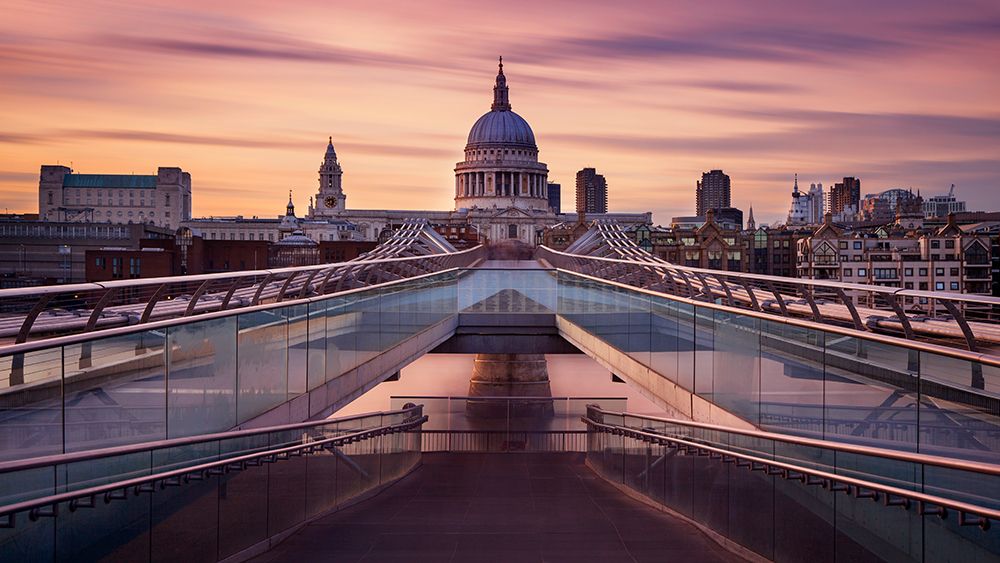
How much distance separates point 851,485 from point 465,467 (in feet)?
29.8

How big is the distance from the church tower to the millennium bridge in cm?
16118

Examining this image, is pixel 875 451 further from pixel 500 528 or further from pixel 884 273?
pixel 884 273

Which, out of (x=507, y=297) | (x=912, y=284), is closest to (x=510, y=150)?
(x=912, y=284)

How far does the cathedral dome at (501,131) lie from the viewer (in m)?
156

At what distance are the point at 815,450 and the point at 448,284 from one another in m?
13.0

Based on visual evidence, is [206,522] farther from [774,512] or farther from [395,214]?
[395,214]

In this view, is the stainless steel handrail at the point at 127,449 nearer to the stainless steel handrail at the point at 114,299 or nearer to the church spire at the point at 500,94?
the stainless steel handrail at the point at 114,299

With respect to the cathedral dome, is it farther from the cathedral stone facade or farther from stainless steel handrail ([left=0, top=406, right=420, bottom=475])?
stainless steel handrail ([left=0, top=406, right=420, bottom=475])

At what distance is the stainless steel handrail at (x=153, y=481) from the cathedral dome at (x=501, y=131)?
482 feet

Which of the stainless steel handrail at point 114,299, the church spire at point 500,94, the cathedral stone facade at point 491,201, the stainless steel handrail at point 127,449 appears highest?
the church spire at point 500,94

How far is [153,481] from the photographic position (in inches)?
256

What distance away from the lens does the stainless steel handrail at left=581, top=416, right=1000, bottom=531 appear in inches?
203

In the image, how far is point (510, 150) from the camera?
155 metres

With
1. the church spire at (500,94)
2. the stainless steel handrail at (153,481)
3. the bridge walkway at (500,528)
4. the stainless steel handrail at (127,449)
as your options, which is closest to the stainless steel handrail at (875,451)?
the bridge walkway at (500,528)
